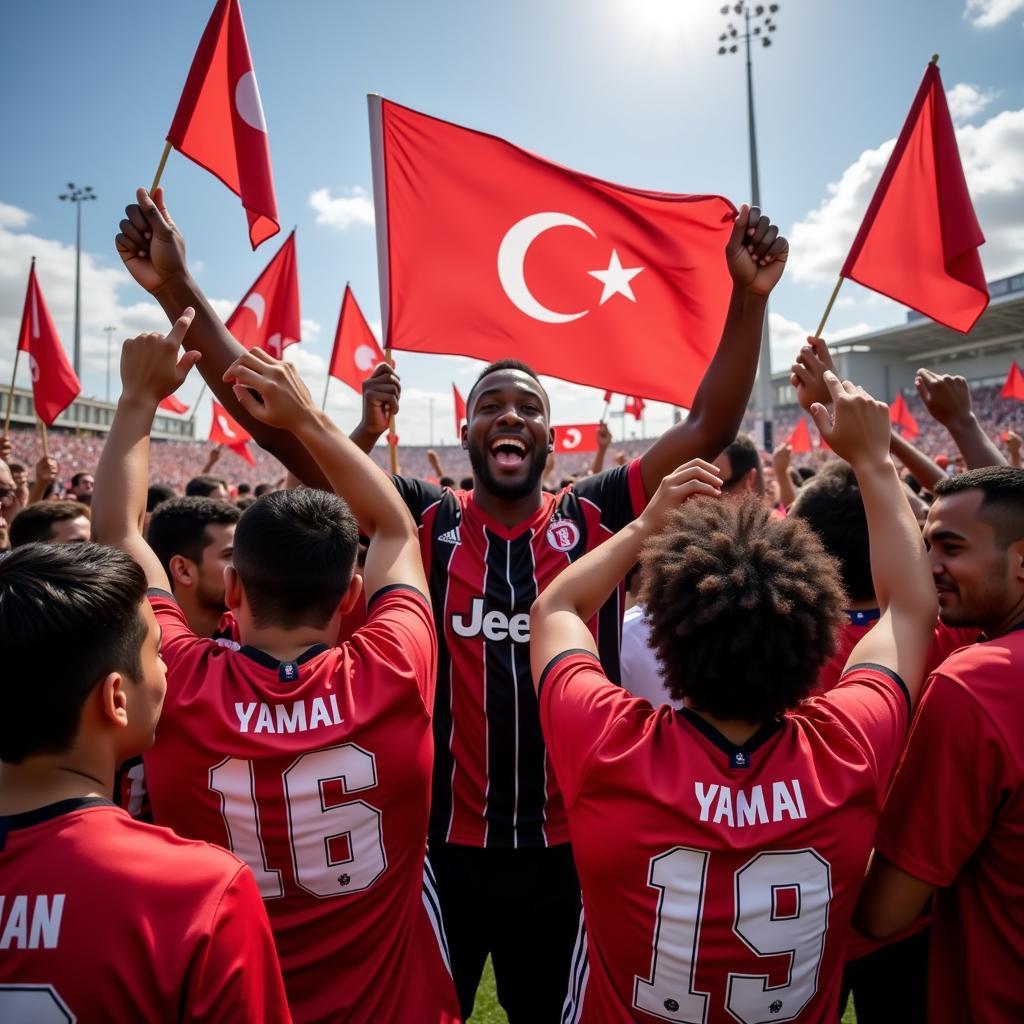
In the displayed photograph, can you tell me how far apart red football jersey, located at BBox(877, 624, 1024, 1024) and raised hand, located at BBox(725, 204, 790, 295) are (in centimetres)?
142

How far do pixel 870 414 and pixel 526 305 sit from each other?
7.37 feet

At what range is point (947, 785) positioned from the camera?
161 cm

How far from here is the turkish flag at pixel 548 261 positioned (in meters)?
3.82

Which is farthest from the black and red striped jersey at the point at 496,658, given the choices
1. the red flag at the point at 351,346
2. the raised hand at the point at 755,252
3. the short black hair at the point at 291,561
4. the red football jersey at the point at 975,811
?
the red flag at the point at 351,346

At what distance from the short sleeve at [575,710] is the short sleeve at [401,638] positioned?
340 millimetres

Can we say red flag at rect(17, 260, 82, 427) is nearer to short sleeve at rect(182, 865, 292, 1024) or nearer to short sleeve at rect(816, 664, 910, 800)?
short sleeve at rect(182, 865, 292, 1024)

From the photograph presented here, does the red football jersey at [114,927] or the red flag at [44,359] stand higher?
the red flag at [44,359]

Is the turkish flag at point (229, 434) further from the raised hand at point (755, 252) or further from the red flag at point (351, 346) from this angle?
the raised hand at point (755, 252)

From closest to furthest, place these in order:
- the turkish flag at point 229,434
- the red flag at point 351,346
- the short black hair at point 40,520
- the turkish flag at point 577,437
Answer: the short black hair at point 40,520 → the red flag at point 351,346 → the turkish flag at point 229,434 → the turkish flag at point 577,437

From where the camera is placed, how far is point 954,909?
1.77 m

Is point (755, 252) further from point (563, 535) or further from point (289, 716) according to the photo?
point (289, 716)

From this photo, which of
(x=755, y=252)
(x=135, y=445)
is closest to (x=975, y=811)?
(x=755, y=252)

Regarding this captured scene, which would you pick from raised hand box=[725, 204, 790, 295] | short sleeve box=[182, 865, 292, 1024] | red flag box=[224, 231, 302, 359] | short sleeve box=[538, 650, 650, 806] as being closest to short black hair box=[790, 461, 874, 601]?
raised hand box=[725, 204, 790, 295]

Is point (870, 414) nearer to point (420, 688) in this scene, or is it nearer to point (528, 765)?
point (420, 688)
